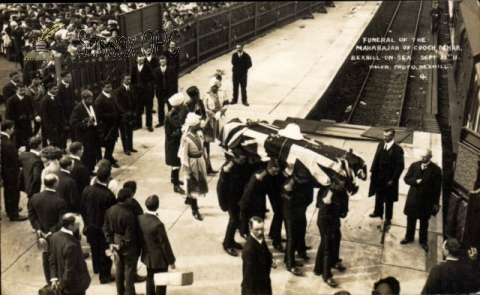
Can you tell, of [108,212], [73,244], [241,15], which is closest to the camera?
[73,244]

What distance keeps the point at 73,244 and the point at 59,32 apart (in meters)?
10.2

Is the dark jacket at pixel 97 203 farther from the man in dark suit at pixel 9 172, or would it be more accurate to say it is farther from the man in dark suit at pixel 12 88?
the man in dark suit at pixel 12 88

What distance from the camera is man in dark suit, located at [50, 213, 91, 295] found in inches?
235

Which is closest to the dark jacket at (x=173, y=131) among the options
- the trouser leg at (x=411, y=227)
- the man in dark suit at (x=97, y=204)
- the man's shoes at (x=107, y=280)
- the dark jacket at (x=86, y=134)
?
the dark jacket at (x=86, y=134)

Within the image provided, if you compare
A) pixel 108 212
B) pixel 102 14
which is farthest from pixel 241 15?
pixel 108 212

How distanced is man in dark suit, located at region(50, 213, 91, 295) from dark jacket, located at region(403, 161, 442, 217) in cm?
467

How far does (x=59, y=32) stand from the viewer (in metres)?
14.8

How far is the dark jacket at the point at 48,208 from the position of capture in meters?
6.66

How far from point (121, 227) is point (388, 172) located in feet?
13.8

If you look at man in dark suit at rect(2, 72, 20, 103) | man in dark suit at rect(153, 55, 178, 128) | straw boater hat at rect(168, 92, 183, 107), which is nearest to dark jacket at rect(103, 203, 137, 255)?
straw boater hat at rect(168, 92, 183, 107)

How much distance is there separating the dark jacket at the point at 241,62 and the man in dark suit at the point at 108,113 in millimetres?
4418

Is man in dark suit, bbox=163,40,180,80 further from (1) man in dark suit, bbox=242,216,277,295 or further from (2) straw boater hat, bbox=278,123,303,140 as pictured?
(1) man in dark suit, bbox=242,216,277,295

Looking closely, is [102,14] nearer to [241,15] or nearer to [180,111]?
[241,15]

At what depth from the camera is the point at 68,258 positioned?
19.6ft
